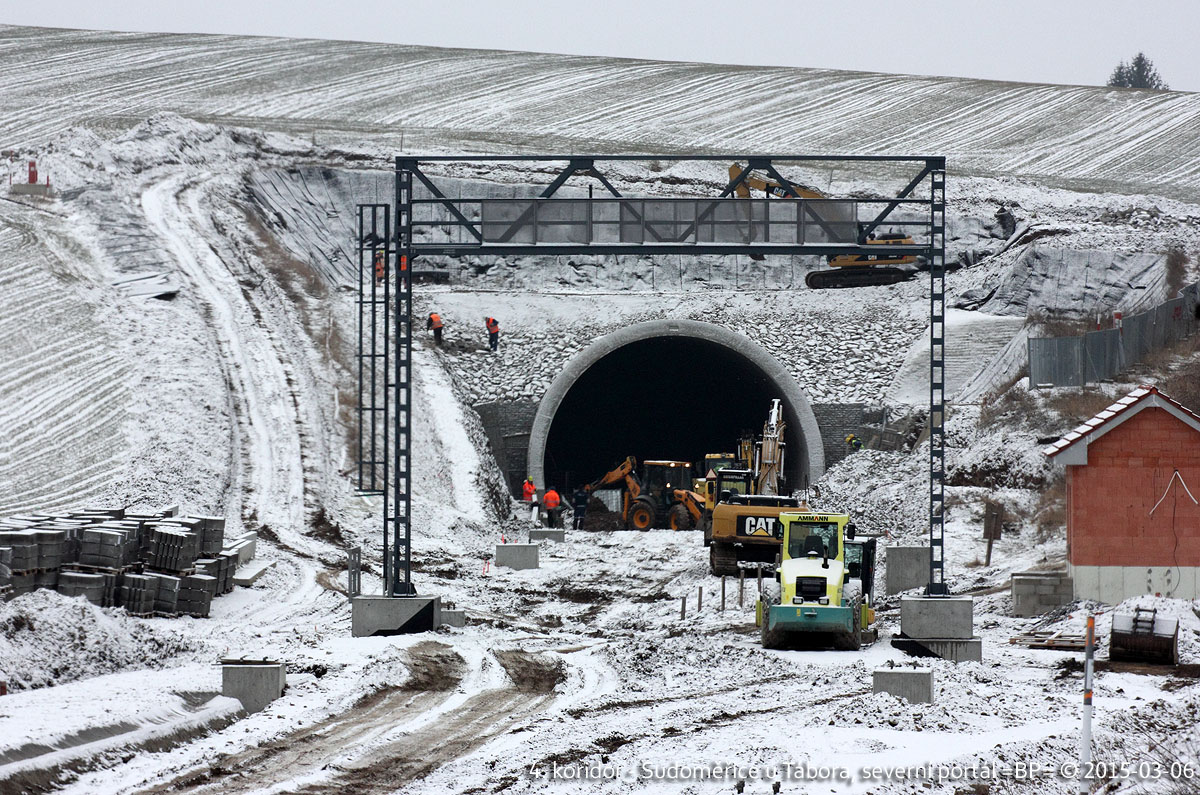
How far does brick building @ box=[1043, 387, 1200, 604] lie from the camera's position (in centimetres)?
1903

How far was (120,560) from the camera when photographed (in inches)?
748

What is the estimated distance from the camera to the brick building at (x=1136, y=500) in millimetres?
19031

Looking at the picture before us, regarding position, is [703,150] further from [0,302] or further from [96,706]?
[96,706]

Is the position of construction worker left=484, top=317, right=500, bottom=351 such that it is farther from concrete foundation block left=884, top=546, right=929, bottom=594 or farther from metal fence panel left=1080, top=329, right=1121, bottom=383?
concrete foundation block left=884, top=546, right=929, bottom=594

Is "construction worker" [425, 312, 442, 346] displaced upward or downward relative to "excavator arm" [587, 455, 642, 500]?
upward

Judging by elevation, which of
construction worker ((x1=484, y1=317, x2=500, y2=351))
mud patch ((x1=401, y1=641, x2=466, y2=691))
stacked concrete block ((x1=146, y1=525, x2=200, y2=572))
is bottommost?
mud patch ((x1=401, y1=641, x2=466, y2=691))

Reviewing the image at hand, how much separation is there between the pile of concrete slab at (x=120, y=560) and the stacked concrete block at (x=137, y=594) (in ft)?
0.05

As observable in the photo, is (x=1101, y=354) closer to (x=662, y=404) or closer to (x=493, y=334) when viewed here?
(x=662, y=404)

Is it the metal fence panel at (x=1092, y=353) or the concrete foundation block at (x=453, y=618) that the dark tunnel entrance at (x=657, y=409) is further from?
the concrete foundation block at (x=453, y=618)

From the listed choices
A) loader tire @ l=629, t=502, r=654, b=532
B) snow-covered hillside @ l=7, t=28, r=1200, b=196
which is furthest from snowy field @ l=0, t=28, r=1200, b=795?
loader tire @ l=629, t=502, r=654, b=532

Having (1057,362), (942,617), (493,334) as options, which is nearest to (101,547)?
(942,617)

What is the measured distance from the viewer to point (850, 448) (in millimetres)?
37219

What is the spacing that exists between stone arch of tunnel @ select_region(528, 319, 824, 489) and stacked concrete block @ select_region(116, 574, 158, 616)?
17409 millimetres

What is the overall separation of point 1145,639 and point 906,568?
26.8 ft
